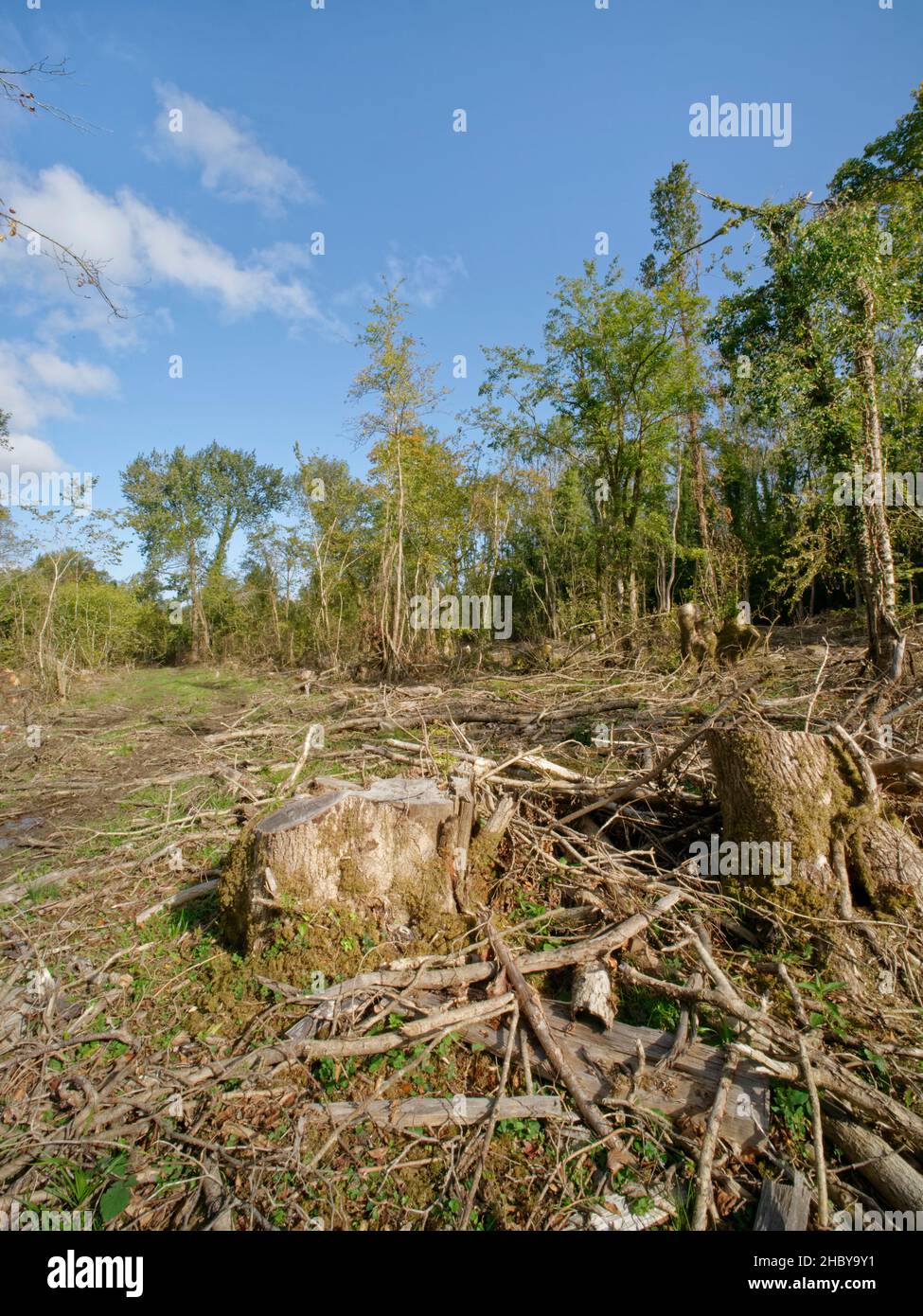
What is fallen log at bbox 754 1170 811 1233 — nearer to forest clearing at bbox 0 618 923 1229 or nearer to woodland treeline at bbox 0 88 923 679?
forest clearing at bbox 0 618 923 1229

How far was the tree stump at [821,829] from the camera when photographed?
3.30 m

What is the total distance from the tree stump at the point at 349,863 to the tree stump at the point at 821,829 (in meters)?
1.70

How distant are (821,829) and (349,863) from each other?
257 centimetres

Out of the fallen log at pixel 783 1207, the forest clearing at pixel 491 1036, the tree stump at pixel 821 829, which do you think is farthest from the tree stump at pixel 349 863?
the fallen log at pixel 783 1207

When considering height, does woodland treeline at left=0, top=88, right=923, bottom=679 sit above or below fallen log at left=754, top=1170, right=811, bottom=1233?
above

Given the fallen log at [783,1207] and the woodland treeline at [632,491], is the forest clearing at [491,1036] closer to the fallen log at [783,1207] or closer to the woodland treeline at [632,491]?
the fallen log at [783,1207]

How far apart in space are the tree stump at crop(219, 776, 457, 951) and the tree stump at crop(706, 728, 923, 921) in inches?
66.8

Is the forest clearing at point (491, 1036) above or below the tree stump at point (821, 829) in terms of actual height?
below

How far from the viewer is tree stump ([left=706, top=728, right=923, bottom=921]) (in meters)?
3.30

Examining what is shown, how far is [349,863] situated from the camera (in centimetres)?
347
